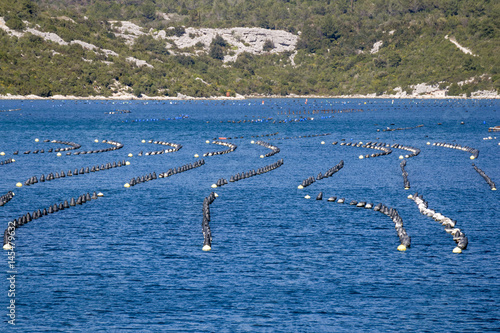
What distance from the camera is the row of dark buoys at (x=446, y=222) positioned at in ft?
153

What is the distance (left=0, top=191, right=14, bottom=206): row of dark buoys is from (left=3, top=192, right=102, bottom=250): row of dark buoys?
17.1 feet

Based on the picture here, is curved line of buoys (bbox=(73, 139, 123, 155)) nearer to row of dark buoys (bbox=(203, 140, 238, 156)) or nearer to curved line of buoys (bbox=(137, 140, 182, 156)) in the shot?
curved line of buoys (bbox=(137, 140, 182, 156))

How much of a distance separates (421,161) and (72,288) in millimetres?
67463

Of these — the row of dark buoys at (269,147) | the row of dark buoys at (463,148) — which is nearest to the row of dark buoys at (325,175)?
the row of dark buoys at (269,147)

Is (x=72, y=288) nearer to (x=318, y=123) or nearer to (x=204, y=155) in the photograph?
(x=204, y=155)

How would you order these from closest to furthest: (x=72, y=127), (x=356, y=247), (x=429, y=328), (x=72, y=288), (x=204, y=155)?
(x=429, y=328) < (x=72, y=288) < (x=356, y=247) < (x=204, y=155) < (x=72, y=127)

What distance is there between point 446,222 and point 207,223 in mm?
18693

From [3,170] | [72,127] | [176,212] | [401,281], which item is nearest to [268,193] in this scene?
[176,212]

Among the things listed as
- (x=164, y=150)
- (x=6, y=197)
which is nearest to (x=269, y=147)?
(x=164, y=150)

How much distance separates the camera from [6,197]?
64.5 m

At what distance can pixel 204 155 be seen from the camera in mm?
103375

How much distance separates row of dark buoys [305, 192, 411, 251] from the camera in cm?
4709

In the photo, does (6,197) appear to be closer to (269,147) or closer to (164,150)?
(164,150)

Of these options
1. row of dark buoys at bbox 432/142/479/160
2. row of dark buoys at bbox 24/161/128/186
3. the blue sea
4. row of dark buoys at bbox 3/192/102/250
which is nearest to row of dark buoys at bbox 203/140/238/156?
the blue sea
